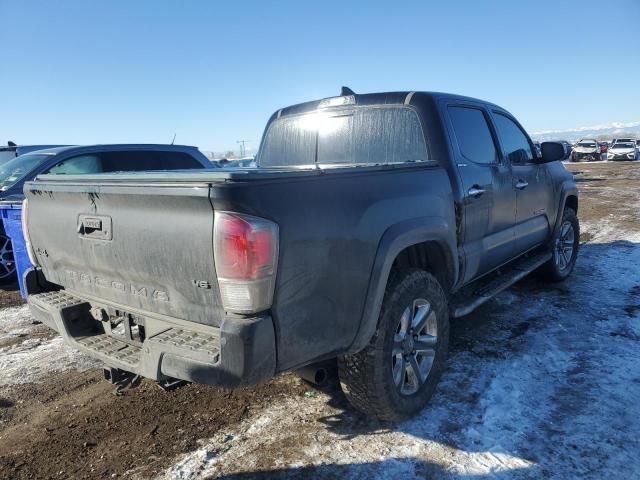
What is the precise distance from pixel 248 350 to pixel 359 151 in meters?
2.13

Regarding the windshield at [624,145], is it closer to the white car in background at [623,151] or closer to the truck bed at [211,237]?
the white car in background at [623,151]

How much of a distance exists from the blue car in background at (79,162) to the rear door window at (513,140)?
15.2 feet

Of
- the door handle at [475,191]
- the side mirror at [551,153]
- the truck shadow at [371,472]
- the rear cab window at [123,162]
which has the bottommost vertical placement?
the truck shadow at [371,472]

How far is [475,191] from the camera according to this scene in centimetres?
355

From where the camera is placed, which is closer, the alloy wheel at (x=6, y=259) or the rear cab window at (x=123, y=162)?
the alloy wheel at (x=6, y=259)

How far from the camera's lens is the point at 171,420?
307 centimetres

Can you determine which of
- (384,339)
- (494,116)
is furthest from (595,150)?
(384,339)

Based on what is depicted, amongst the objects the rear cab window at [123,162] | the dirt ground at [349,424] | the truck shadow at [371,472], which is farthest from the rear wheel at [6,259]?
the truck shadow at [371,472]

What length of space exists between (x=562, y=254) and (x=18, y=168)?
24.1ft

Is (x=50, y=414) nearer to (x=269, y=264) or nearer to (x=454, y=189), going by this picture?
(x=269, y=264)

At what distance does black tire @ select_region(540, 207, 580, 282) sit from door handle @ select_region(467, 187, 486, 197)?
7.64ft

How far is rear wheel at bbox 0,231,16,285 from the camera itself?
20.8 feet

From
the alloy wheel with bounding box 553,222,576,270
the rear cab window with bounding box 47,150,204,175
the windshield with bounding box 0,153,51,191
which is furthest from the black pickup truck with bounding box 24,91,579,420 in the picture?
the windshield with bounding box 0,153,51,191

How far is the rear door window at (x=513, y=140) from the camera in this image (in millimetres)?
4402
